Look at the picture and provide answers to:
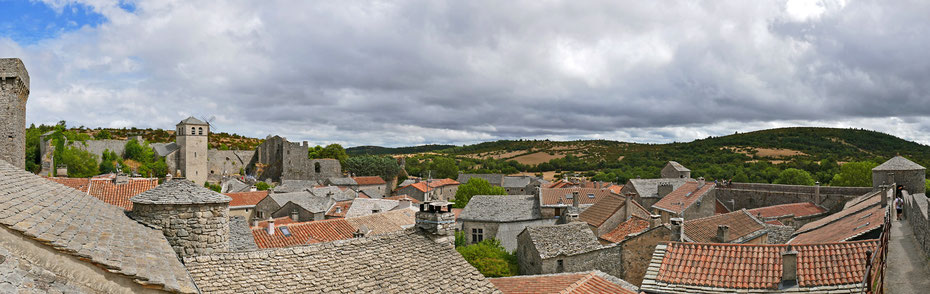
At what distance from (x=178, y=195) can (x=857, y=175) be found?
65.2 metres

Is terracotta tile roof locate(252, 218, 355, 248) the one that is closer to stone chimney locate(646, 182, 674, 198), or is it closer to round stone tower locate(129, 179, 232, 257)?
round stone tower locate(129, 179, 232, 257)

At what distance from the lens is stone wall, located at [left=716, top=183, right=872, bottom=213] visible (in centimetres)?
3719

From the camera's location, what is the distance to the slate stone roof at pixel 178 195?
31.6ft

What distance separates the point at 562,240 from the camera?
24.2 metres

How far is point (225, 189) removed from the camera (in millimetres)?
56469

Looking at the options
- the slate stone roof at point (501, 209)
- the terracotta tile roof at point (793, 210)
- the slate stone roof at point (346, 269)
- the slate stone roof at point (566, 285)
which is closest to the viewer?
the slate stone roof at point (346, 269)

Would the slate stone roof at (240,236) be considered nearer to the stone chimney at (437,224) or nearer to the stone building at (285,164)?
the stone chimney at (437,224)

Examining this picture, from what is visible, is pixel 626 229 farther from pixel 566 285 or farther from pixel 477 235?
pixel 566 285

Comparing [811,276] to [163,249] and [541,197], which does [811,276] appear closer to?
[163,249]

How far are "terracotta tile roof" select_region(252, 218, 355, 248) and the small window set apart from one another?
39.1 feet

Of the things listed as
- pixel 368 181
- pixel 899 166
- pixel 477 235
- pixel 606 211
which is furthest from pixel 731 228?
pixel 368 181

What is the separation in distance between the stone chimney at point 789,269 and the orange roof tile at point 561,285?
4.30m

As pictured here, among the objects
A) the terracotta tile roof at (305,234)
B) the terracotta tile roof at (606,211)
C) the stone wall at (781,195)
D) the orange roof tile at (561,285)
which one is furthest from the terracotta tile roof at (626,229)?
the stone wall at (781,195)

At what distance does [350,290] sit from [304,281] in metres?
0.76
